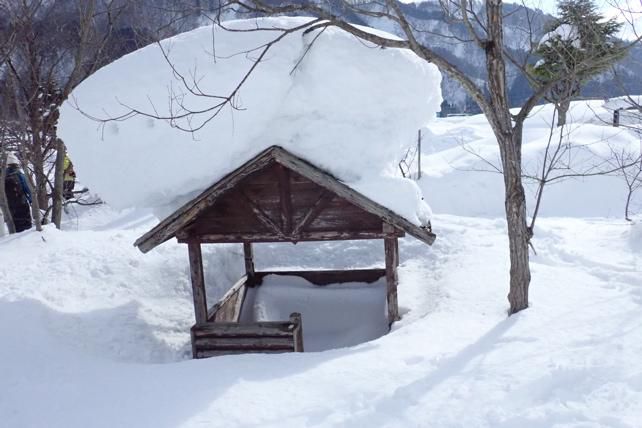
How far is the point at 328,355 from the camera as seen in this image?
16.5 feet

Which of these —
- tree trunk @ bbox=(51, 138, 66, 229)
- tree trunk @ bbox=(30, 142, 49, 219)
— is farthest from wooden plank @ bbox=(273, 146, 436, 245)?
tree trunk @ bbox=(30, 142, 49, 219)

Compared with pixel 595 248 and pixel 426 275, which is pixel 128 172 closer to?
pixel 426 275

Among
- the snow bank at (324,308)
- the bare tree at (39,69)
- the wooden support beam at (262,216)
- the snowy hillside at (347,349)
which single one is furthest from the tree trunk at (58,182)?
the wooden support beam at (262,216)

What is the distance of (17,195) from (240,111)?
858 centimetres

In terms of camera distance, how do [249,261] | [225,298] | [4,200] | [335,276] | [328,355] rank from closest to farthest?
[328,355]
[225,298]
[249,261]
[335,276]
[4,200]

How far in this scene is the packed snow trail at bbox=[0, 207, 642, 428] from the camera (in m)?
3.81

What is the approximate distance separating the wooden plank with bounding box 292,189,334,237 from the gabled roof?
23 centimetres

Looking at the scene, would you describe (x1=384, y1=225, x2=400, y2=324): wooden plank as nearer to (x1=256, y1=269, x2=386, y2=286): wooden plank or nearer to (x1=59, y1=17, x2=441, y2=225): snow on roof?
(x1=59, y1=17, x2=441, y2=225): snow on roof

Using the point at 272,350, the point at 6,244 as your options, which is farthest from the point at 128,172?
the point at 6,244

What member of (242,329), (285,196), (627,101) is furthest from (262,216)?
(627,101)

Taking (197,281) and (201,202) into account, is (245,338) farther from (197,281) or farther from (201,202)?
(201,202)

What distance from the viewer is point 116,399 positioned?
4453mm

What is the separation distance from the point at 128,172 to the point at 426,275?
5.19 m

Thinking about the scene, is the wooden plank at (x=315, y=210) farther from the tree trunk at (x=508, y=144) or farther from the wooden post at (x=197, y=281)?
the tree trunk at (x=508, y=144)
